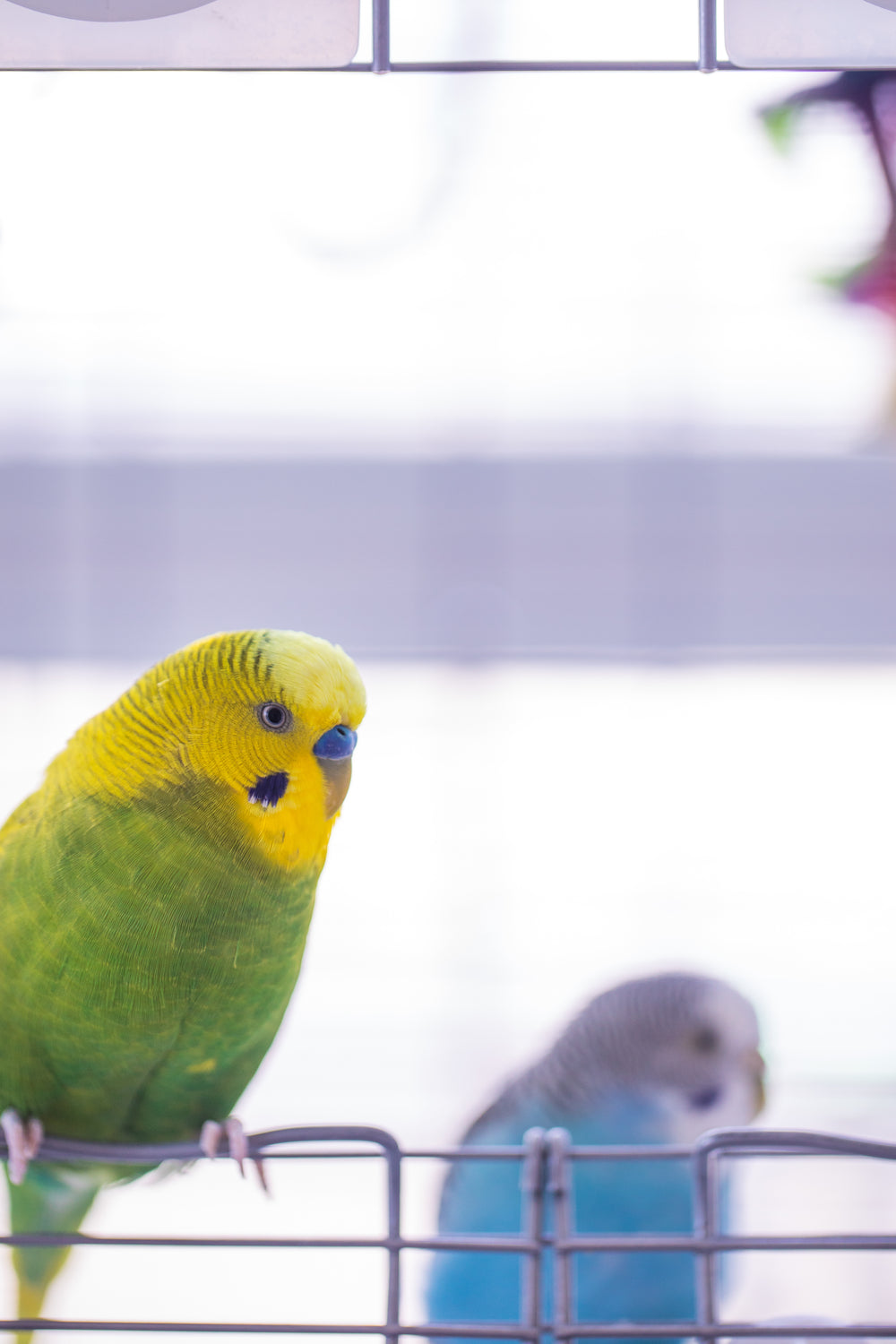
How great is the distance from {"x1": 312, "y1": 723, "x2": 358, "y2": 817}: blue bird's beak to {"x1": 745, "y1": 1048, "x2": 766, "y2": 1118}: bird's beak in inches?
24.1

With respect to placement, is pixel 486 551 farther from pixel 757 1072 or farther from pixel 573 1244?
pixel 573 1244

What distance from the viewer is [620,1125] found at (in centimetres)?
107

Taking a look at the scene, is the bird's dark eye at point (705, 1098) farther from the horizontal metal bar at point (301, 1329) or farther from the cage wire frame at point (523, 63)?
the cage wire frame at point (523, 63)

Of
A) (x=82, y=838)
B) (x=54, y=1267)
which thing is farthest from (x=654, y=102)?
(x=54, y=1267)

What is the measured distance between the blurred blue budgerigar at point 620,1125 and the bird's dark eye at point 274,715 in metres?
0.54

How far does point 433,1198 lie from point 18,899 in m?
0.68

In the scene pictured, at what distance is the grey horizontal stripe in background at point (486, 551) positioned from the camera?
5.67 feet

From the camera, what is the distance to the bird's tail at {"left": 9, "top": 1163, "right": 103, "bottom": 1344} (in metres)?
0.83

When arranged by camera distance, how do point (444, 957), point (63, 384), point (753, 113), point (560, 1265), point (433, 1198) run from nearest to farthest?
point (560, 1265)
point (433, 1198)
point (753, 113)
point (63, 384)
point (444, 957)

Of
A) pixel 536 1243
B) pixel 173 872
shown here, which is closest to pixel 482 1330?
pixel 536 1243

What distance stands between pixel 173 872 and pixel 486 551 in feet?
3.81

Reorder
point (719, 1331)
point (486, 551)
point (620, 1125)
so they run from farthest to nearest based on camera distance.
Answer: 1. point (486, 551)
2. point (620, 1125)
3. point (719, 1331)

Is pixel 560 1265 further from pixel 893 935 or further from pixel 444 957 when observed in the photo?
pixel 893 935

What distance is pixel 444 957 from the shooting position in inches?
73.2
